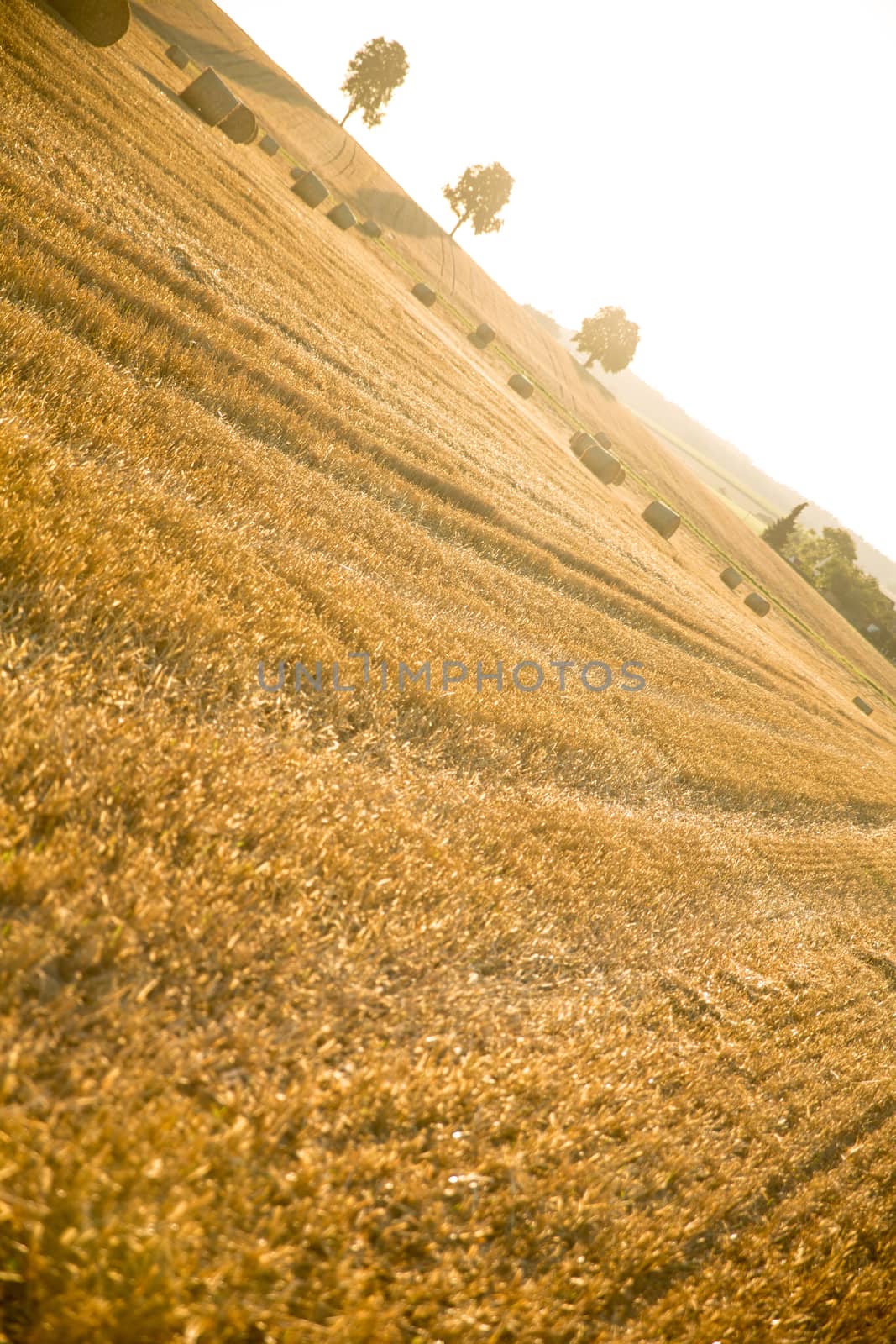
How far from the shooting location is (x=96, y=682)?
3869mm

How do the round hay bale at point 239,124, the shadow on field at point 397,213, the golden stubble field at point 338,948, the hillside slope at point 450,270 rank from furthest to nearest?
1. the shadow on field at point 397,213
2. the hillside slope at point 450,270
3. the round hay bale at point 239,124
4. the golden stubble field at point 338,948

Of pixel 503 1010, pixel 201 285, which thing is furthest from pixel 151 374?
pixel 503 1010

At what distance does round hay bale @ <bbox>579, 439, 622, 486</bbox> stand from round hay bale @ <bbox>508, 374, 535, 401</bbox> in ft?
19.9

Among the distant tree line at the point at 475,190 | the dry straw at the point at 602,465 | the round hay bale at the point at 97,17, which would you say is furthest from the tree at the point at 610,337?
the round hay bale at the point at 97,17

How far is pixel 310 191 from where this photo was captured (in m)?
31.2

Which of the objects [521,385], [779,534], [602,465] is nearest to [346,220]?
[521,385]

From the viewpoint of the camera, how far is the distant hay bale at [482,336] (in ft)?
138

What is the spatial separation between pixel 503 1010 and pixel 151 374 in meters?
8.29

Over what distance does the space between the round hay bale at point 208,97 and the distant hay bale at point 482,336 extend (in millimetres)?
18590

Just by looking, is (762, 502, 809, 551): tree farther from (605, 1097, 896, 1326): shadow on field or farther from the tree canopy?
(605, 1097, 896, 1326): shadow on field

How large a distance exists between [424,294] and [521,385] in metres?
7.29

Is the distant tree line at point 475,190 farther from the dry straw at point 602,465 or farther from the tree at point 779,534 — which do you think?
the dry straw at point 602,465

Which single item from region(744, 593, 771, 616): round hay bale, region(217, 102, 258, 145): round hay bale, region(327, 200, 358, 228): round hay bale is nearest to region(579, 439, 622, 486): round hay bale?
region(744, 593, 771, 616): round hay bale

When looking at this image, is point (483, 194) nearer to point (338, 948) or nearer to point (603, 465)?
point (603, 465)
